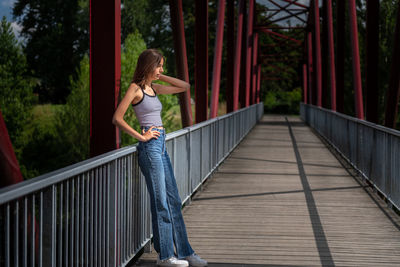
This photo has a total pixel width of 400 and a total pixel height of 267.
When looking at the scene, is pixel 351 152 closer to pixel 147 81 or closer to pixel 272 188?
pixel 272 188

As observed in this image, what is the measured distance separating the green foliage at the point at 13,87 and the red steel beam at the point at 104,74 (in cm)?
5100

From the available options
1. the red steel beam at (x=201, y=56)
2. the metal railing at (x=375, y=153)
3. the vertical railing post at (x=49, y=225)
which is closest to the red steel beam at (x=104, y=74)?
the vertical railing post at (x=49, y=225)

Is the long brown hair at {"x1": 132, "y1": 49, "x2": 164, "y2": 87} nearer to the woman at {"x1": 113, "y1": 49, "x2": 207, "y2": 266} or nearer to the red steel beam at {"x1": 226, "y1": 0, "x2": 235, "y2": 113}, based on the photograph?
the woman at {"x1": 113, "y1": 49, "x2": 207, "y2": 266}

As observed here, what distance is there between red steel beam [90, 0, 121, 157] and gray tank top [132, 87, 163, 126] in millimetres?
603

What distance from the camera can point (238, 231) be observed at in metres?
6.68

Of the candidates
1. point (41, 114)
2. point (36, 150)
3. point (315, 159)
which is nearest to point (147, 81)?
point (315, 159)

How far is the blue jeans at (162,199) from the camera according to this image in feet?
16.0

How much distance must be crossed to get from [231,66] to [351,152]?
9.46 m

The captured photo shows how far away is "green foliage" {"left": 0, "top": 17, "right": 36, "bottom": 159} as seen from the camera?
5566 cm

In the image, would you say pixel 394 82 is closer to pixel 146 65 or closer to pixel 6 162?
pixel 146 65

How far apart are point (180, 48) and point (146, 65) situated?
5213mm

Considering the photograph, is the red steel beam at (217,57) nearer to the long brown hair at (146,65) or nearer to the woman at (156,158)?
the woman at (156,158)

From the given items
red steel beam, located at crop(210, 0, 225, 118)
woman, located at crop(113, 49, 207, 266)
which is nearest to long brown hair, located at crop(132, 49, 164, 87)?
woman, located at crop(113, 49, 207, 266)

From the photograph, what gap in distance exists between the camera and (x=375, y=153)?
31.4 ft
